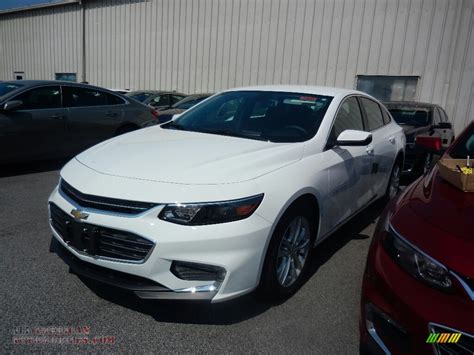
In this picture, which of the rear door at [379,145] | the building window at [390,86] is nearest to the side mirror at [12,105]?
the rear door at [379,145]

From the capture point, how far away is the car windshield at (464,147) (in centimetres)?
308

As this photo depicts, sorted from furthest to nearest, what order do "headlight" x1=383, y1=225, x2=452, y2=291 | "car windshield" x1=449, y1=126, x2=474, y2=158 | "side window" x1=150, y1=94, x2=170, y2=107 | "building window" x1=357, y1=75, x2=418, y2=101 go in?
1. "building window" x1=357, y1=75, x2=418, y2=101
2. "side window" x1=150, y1=94, x2=170, y2=107
3. "car windshield" x1=449, y1=126, x2=474, y2=158
4. "headlight" x1=383, y1=225, x2=452, y2=291

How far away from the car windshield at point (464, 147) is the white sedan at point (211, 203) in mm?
709

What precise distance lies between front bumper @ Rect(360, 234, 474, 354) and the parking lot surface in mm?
518

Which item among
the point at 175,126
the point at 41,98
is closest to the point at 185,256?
the point at 175,126

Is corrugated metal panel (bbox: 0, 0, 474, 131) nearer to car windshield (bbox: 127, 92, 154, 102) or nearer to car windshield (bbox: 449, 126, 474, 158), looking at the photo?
car windshield (bbox: 127, 92, 154, 102)

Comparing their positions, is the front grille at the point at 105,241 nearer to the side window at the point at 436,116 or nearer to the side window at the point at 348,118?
the side window at the point at 348,118

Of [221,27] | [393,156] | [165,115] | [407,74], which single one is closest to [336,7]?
[407,74]

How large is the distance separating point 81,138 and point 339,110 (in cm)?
474

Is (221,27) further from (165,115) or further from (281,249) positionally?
(281,249)

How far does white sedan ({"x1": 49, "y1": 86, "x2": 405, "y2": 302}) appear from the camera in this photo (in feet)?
7.32

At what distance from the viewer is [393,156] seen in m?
4.81

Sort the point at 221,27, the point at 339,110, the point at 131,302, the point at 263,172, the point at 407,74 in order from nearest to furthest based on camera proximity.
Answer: the point at 263,172 < the point at 131,302 < the point at 339,110 < the point at 407,74 < the point at 221,27

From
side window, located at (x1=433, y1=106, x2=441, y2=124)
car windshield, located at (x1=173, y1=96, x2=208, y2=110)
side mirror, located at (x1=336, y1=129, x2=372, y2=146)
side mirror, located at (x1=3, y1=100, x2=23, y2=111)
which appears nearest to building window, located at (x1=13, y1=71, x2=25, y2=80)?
car windshield, located at (x1=173, y1=96, x2=208, y2=110)
